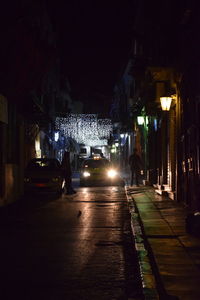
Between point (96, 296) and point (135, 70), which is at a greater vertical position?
point (135, 70)

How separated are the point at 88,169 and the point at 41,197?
9.00m

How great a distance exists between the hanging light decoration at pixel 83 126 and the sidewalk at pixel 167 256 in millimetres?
41392

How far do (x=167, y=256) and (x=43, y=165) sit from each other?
16679 mm

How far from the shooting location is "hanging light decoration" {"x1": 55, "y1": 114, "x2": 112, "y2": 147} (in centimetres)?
5847

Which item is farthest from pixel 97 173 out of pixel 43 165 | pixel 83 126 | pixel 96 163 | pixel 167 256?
pixel 83 126

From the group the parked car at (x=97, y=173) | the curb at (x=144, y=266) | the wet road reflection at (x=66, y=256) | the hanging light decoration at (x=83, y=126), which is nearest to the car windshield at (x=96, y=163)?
the parked car at (x=97, y=173)

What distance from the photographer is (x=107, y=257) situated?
29.4ft

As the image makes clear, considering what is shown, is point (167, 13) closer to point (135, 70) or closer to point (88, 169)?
point (135, 70)

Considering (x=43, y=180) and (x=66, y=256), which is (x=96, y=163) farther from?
(x=66, y=256)

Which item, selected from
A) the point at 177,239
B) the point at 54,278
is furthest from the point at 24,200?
the point at 54,278

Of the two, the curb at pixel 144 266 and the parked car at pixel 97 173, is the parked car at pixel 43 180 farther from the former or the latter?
the curb at pixel 144 266

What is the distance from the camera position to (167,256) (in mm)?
8250

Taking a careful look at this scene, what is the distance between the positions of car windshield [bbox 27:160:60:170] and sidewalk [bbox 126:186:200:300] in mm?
9749

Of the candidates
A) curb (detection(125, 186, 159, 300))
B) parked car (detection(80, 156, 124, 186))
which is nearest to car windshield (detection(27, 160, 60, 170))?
parked car (detection(80, 156, 124, 186))
